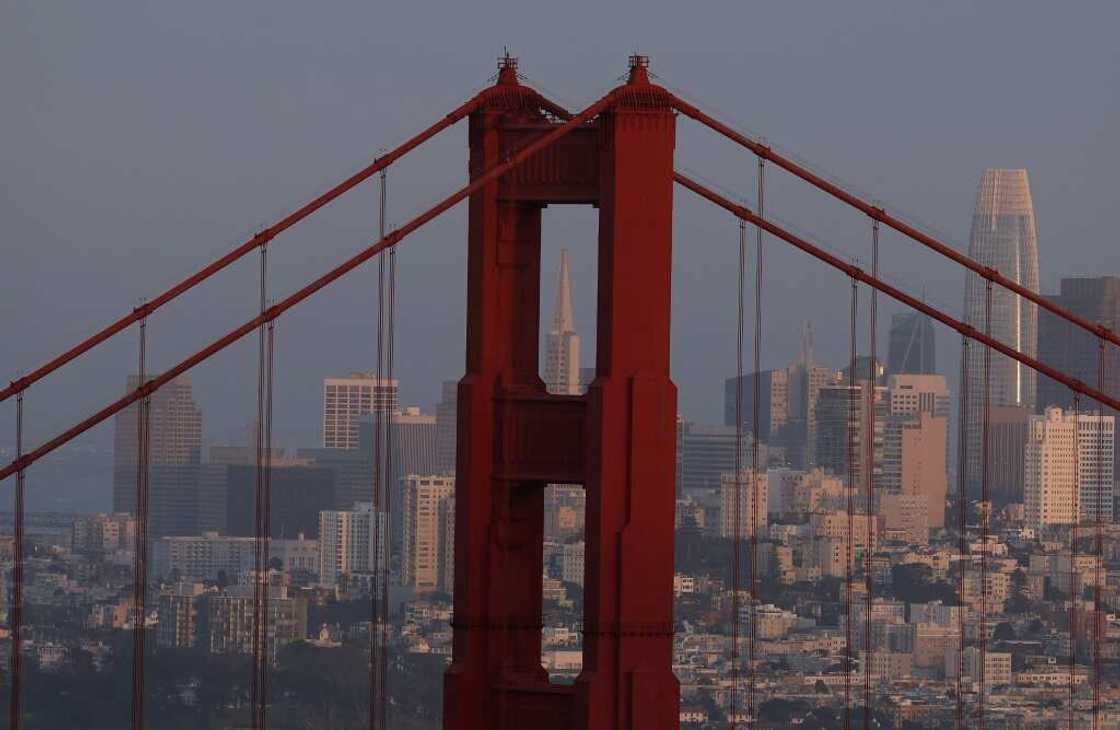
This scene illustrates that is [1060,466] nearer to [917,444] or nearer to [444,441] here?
[917,444]

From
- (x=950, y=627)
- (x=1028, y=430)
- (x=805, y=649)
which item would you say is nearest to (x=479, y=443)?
(x=805, y=649)

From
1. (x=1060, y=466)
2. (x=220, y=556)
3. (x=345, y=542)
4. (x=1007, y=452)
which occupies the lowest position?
(x=220, y=556)

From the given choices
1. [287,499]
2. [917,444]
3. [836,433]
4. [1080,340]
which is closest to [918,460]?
[917,444]

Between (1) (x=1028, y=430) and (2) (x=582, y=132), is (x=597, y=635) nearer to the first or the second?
(2) (x=582, y=132)

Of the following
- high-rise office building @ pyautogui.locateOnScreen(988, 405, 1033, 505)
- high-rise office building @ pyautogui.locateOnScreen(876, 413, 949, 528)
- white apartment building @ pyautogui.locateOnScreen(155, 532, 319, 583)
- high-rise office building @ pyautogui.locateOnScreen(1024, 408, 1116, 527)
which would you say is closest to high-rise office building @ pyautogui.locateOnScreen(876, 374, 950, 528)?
high-rise office building @ pyautogui.locateOnScreen(876, 413, 949, 528)

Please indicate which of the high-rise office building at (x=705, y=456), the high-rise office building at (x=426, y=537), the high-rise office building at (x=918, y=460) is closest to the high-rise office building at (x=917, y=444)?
the high-rise office building at (x=918, y=460)

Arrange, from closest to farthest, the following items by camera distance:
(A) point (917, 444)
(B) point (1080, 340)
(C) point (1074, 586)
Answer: (C) point (1074, 586) → (B) point (1080, 340) → (A) point (917, 444)

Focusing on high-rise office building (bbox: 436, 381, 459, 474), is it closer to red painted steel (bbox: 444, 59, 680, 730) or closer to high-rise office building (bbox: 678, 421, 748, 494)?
high-rise office building (bbox: 678, 421, 748, 494)
